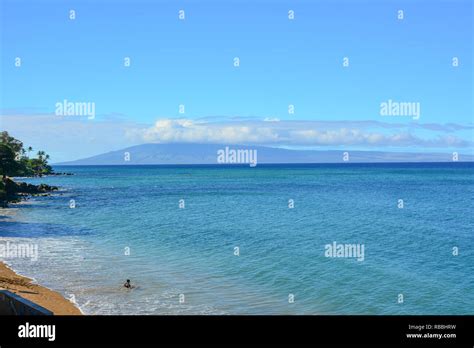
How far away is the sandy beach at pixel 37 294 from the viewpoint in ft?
77.1

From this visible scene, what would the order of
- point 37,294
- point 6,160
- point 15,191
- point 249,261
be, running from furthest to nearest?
1. point 15,191
2. point 6,160
3. point 249,261
4. point 37,294

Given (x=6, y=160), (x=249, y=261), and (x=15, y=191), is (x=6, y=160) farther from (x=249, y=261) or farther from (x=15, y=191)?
(x=249, y=261)

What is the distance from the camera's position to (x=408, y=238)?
5184 centimetres

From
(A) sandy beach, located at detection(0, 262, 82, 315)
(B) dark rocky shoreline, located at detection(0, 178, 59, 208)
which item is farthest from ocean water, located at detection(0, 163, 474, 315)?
(B) dark rocky shoreline, located at detection(0, 178, 59, 208)

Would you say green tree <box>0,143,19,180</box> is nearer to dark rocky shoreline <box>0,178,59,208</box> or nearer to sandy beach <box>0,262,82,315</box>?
dark rocky shoreline <box>0,178,59,208</box>

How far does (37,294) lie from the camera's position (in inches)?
1015

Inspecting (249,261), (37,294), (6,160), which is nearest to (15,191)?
A: (6,160)

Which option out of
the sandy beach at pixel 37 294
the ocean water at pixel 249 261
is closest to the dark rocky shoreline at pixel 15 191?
the ocean water at pixel 249 261

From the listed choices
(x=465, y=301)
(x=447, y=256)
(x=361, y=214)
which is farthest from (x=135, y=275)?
(x=361, y=214)

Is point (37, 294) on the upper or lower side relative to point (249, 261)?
upper

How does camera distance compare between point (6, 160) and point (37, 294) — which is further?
point (6, 160)

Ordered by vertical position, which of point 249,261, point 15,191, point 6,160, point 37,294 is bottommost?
point 249,261
